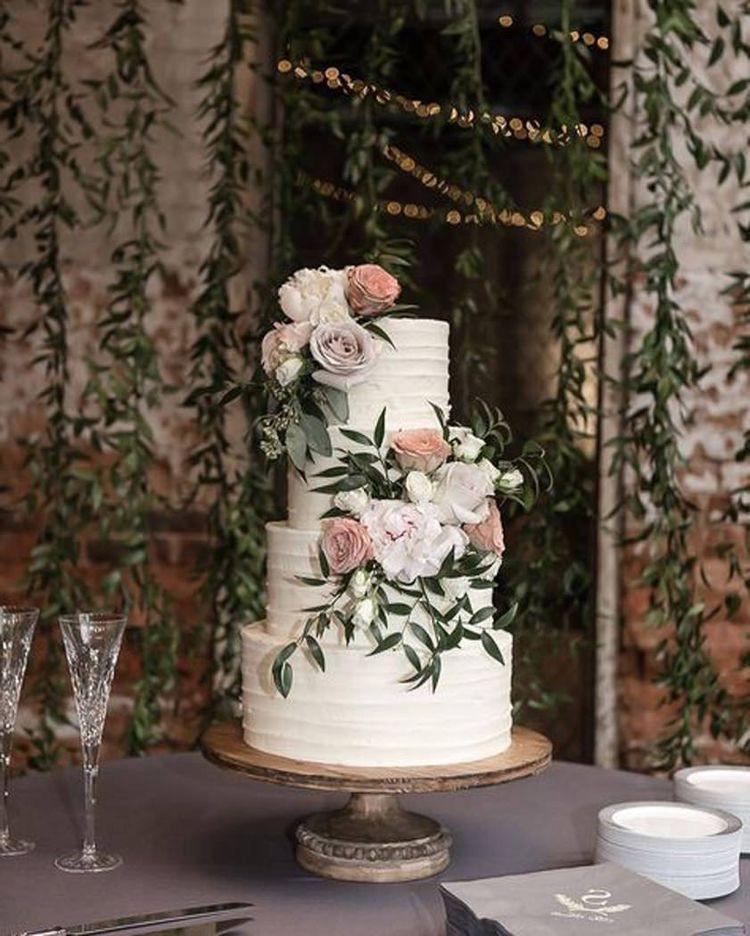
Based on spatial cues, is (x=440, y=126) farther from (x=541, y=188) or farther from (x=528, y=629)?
(x=528, y=629)

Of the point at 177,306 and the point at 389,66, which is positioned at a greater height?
the point at 389,66

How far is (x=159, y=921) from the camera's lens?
1.61 m

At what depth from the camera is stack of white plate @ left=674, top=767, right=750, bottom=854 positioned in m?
1.95

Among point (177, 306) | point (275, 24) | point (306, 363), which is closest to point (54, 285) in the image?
point (177, 306)

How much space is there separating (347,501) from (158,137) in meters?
1.98

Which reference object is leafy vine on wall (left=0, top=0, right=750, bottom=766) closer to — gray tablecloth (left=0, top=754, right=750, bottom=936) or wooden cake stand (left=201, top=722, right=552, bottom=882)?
gray tablecloth (left=0, top=754, right=750, bottom=936)

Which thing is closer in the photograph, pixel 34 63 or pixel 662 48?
pixel 662 48

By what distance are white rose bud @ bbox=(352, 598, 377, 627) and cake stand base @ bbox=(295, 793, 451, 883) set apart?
20 centimetres

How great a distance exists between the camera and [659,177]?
309cm

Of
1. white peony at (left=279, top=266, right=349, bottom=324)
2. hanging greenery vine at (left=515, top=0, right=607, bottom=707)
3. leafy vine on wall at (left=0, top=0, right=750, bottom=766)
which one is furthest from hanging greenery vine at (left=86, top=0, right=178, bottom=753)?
white peony at (left=279, top=266, right=349, bottom=324)

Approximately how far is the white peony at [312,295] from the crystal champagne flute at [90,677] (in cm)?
42

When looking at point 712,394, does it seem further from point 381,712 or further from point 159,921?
point 159,921

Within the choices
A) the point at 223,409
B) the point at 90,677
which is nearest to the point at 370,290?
the point at 90,677

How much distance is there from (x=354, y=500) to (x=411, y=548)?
0.30 ft
